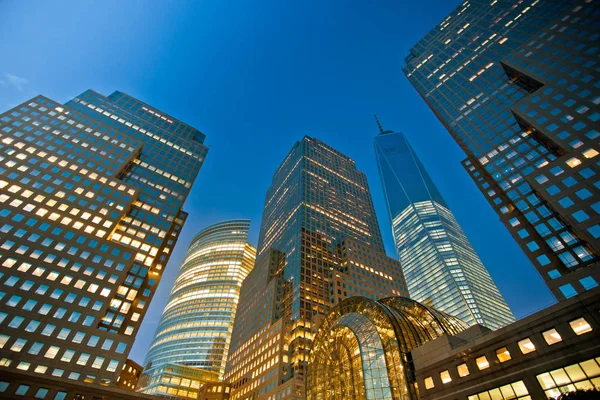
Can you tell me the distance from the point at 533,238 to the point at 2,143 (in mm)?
132633

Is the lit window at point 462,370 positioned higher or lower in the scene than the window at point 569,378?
higher

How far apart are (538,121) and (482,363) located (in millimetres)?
54456

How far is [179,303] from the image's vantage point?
7830 inches

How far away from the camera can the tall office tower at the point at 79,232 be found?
208 ft

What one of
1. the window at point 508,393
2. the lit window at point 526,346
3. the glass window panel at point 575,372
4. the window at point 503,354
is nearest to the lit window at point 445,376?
the window at point 508,393

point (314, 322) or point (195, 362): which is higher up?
point (195, 362)

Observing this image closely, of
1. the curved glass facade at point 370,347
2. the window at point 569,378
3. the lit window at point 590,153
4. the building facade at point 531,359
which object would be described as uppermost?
the lit window at point 590,153

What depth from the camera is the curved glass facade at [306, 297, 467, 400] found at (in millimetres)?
49750

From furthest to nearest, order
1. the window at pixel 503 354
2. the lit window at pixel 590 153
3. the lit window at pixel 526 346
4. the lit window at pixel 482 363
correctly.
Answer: the lit window at pixel 590 153 → the lit window at pixel 482 363 → the window at pixel 503 354 → the lit window at pixel 526 346

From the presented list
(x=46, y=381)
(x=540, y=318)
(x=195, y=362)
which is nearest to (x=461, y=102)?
(x=540, y=318)

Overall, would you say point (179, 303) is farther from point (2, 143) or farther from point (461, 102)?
point (461, 102)

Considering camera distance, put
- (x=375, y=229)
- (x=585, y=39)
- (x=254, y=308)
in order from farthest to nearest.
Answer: (x=375, y=229)
(x=254, y=308)
(x=585, y=39)

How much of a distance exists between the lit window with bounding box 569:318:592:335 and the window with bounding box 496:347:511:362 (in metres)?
7.01

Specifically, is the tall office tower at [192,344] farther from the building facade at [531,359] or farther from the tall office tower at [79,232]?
the building facade at [531,359]
